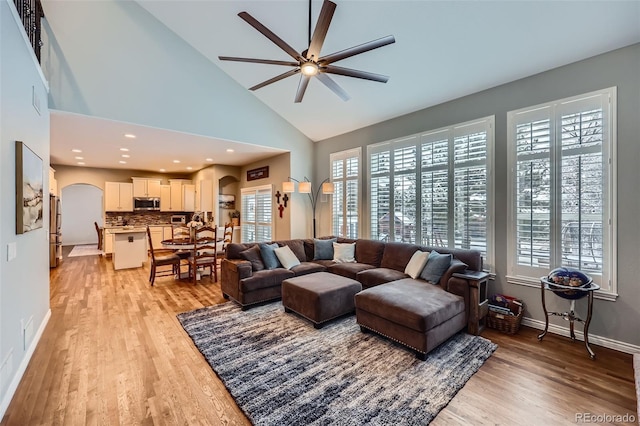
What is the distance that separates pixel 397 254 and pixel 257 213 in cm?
443

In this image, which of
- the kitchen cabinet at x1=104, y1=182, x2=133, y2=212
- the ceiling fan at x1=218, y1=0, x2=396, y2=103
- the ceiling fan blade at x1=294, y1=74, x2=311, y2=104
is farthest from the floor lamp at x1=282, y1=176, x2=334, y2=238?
the kitchen cabinet at x1=104, y1=182, x2=133, y2=212

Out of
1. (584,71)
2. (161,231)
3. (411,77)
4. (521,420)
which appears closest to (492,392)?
(521,420)

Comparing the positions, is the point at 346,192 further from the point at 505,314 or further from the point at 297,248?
the point at 505,314

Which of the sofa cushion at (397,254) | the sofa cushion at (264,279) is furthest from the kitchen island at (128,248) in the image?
the sofa cushion at (397,254)

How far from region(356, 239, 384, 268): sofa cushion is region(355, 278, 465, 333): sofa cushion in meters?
1.35

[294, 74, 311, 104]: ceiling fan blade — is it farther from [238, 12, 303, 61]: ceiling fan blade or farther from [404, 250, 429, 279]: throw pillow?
[404, 250, 429, 279]: throw pillow

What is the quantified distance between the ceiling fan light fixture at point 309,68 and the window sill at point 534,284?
11.5 feet

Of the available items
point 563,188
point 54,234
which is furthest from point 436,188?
point 54,234

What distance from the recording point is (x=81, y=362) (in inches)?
102

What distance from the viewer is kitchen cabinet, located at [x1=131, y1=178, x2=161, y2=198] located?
8.77 m

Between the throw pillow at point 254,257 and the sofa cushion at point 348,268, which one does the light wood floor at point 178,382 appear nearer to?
the throw pillow at point 254,257

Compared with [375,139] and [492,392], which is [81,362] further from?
[375,139]

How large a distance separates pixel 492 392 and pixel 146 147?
270 inches

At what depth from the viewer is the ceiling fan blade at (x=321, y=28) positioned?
6.83 feet
